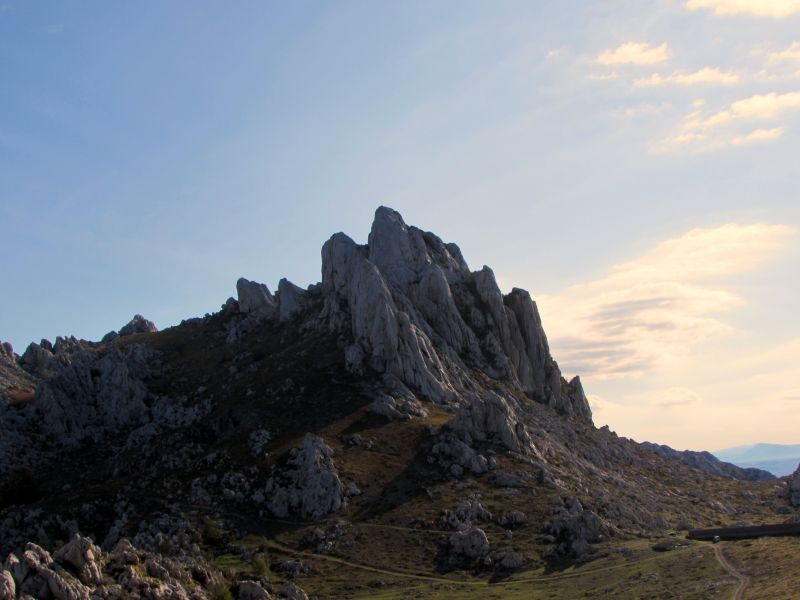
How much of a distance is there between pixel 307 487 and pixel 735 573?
7150 centimetres

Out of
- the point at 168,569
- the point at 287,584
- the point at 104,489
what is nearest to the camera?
the point at 168,569

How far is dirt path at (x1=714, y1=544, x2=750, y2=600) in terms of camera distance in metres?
92.7

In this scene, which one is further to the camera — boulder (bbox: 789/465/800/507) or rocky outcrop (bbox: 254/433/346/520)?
boulder (bbox: 789/465/800/507)

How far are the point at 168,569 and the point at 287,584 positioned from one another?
76.0ft

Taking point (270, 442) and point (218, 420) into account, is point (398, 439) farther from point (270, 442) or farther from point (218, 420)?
point (218, 420)

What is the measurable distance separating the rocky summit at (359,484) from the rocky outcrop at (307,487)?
0.34 m

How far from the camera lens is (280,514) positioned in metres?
142

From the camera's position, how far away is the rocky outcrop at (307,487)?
142m

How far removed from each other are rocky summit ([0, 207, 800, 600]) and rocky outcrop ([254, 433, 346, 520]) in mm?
341

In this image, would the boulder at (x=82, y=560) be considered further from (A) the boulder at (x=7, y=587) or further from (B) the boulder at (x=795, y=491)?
(B) the boulder at (x=795, y=491)

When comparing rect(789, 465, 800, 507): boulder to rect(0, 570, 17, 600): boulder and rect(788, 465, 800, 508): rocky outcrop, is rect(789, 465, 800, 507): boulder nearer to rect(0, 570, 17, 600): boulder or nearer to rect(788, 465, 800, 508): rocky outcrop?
rect(788, 465, 800, 508): rocky outcrop

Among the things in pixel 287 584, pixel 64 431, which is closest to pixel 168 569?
pixel 287 584

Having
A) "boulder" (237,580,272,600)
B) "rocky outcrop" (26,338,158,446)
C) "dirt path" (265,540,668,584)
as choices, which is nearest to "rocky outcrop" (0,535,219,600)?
"boulder" (237,580,272,600)

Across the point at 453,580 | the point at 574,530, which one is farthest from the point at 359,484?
the point at 574,530
